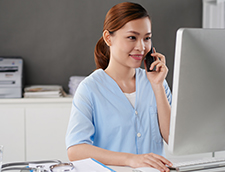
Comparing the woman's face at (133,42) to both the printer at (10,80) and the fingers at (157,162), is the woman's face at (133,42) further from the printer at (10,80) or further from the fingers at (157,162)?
the printer at (10,80)

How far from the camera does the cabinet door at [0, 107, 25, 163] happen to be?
2.52 m

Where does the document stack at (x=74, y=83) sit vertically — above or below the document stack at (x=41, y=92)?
above

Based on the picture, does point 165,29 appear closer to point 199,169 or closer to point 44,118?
point 44,118

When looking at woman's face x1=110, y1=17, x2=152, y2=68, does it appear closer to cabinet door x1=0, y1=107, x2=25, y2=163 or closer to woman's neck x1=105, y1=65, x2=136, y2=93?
woman's neck x1=105, y1=65, x2=136, y2=93

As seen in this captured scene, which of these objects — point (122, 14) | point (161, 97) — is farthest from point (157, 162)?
point (122, 14)

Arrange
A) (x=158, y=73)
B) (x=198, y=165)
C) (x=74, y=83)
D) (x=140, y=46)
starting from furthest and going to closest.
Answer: (x=74, y=83)
(x=158, y=73)
(x=140, y=46)
(x=198, y=165)

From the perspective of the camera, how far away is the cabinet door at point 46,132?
2.56 meters

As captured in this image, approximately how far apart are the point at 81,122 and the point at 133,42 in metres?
0.47

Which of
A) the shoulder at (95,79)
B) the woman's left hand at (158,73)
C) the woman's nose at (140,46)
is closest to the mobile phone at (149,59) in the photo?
the woman's left hand at (158,73)

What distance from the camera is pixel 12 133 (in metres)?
2.53

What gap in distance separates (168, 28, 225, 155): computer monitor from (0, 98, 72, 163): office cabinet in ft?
5.98

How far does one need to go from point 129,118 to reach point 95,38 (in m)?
1.74

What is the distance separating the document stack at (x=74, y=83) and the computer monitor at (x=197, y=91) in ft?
6.26

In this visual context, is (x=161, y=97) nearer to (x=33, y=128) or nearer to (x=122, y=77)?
(x=122, y=77)
